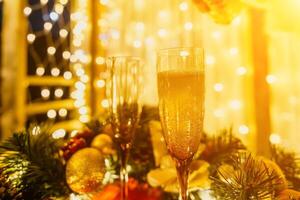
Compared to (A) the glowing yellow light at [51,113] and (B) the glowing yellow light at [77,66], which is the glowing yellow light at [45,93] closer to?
(A) the glowing yellow light at [51,113]

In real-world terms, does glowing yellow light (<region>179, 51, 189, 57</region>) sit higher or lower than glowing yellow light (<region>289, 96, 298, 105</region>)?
higher

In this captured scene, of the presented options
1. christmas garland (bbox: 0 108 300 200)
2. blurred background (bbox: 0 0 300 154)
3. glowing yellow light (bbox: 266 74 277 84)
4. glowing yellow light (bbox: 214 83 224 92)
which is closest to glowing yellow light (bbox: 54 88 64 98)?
blurred background (bbox: 0 0 300 154)

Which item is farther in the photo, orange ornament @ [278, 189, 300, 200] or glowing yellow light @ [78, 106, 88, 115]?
glowing yellow light @ [78, 106, 88, 115]

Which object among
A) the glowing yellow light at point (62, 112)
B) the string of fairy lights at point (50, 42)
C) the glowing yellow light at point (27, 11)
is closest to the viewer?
the glowing yellow light at point (27, 11)

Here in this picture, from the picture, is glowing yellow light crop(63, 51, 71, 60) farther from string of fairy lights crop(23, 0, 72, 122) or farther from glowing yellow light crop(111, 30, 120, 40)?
glowing yellow light crop(111, 30, 120, 40)

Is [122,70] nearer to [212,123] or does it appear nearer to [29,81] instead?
[212,123]

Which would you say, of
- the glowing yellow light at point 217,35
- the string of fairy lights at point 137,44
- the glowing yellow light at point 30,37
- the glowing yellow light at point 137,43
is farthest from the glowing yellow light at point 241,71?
the glowing yellow light at point 30,37

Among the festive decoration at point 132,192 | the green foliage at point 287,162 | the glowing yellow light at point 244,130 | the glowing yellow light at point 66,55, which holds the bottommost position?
the glowing yellow light at point 244,130
